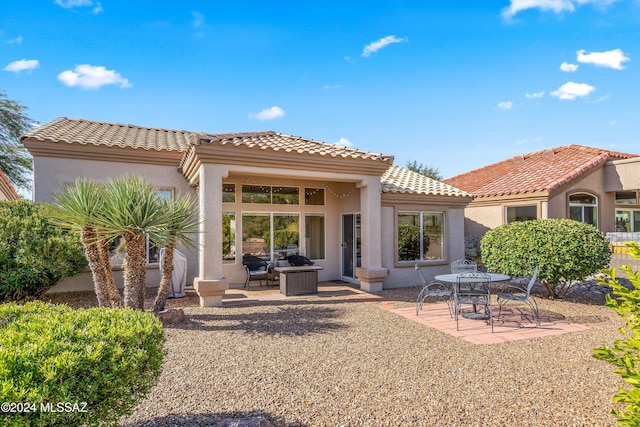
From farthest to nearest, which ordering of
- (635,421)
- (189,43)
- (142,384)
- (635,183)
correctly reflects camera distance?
(635,183), (189,43), (142,384), (635,421)

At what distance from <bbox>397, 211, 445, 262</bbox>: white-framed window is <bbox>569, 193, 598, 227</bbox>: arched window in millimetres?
6918

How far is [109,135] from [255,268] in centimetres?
749

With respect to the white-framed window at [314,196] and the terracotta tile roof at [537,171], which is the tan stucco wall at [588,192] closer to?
the terracotta tile roof at [537,171]

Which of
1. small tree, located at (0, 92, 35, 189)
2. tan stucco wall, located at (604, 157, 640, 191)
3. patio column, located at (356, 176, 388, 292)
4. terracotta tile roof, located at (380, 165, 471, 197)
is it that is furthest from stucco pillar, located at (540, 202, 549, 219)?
small tree, located at (0, 92, 35, 189)

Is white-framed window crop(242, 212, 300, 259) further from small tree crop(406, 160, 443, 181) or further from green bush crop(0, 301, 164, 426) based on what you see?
small tree crop(406, 160, 443, 181)

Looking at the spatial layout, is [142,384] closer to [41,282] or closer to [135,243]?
[135,243]

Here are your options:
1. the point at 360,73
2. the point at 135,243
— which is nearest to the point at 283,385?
the point at 135,243

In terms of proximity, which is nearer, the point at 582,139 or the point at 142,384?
the point at 142,384

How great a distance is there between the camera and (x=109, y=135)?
1294 centimetres

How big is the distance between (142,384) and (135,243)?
5.05m

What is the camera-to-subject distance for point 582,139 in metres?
21.0

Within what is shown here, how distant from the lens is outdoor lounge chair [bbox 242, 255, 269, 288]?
1203 centimetres

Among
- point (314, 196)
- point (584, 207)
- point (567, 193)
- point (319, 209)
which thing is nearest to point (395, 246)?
point (319, 209)

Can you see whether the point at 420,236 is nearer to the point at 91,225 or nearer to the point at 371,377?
the point at 371,377
